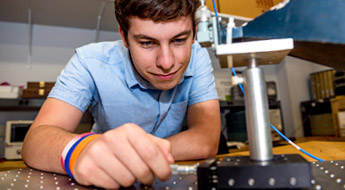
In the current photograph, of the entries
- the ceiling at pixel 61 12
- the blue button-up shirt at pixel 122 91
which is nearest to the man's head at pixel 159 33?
the blue button-up shirt at pixel 122 91

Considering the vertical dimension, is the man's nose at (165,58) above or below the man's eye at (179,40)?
below

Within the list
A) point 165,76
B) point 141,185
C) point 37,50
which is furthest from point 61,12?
point 141,185

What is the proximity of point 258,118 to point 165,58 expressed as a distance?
1.15 feet

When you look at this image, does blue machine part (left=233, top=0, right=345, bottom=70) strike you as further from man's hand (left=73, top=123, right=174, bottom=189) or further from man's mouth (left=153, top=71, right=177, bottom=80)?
man's mouth (left=153, top=71, right=177, bottom=80)

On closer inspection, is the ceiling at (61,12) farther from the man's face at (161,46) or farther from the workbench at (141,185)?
the workbench at (141,185)

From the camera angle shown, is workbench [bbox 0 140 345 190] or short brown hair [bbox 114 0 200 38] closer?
workbench [bbox 0 140 345 190]

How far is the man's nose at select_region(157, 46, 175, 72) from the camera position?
2.08ft

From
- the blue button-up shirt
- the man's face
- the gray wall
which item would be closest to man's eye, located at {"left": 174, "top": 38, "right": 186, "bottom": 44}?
the man's face

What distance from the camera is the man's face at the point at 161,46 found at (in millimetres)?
624

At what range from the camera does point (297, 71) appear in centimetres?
348

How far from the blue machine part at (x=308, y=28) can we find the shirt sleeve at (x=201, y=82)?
516 mm

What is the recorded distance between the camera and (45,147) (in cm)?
58

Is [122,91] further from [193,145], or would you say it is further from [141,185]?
[141,185]

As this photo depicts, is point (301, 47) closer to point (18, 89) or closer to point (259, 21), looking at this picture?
point (259, 21)
